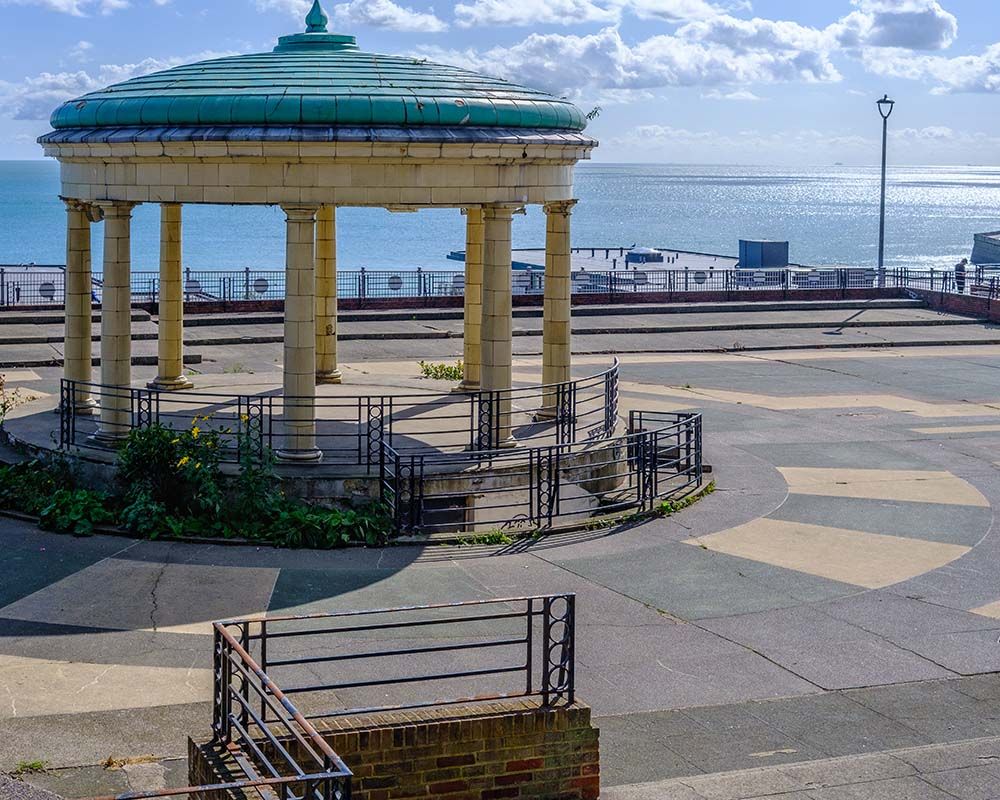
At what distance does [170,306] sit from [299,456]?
670 cm

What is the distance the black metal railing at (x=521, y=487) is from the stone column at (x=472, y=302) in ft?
16.9

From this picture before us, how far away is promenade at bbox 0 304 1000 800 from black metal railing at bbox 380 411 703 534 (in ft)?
2.12

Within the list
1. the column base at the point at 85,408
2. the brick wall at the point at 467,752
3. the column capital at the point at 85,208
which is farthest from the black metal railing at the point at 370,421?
the brick wall at the point at 467,752

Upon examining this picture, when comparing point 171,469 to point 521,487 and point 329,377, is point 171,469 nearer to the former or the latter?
point 521,487

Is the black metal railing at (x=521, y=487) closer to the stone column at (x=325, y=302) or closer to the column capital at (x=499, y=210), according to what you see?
the column capital at (x=499, y=210)

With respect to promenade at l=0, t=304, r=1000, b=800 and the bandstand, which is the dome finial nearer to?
the bandstand

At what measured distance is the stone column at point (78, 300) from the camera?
A: 21.8 metres

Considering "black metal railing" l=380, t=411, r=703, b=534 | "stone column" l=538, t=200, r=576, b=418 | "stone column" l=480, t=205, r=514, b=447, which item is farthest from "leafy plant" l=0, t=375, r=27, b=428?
"stone column" l=538, t=200, r=576, b=418

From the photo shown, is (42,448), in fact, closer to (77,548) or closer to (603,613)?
(77,548)

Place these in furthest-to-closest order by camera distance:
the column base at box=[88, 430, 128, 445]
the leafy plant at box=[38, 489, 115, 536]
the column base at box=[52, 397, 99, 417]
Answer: the column base at box=[52, 397, 99, 417] → the column base at box=[88, 430, 128, 445] → the leafy plant at box=[38, 489, 115, 536]

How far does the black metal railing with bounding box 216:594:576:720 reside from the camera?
455 inches

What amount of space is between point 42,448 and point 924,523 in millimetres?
11507

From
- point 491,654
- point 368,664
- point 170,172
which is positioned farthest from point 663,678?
point 170,172

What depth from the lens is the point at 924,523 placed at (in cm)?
1977
